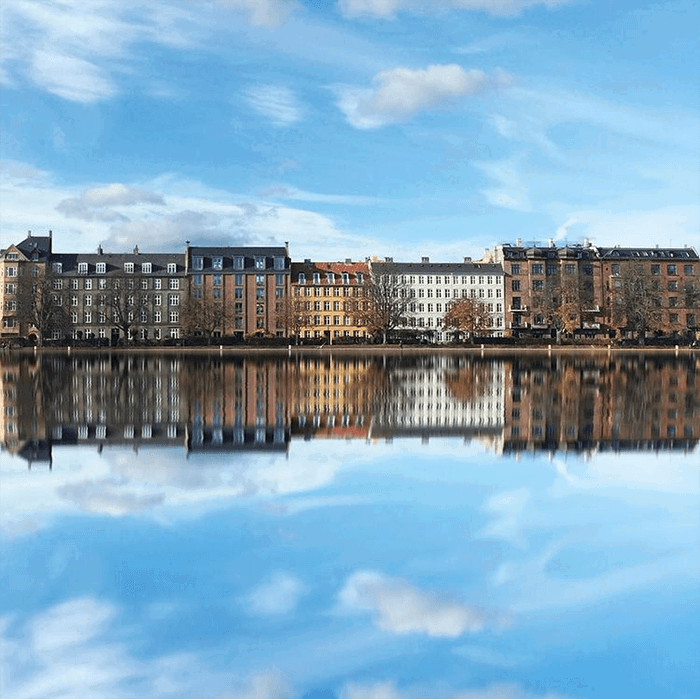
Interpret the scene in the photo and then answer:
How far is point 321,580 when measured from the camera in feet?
25.3

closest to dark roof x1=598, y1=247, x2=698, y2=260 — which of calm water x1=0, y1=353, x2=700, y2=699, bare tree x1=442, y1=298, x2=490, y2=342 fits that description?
bare tree x1=442, y1=298, x2=490, y2=342

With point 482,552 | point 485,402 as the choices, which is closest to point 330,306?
point 485,402

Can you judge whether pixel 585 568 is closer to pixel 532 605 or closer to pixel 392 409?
pixel 532 605

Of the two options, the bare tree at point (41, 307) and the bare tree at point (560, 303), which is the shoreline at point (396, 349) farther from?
the bare tree at point (560, 303)

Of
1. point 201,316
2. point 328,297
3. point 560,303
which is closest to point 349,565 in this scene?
point 201,316

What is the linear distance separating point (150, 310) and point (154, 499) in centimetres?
10076

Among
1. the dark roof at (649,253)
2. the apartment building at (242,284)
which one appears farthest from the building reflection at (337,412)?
the dark roof at (649,253)

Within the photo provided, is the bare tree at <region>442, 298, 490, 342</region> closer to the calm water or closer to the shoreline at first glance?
the shoreline

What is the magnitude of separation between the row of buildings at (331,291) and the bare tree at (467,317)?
122 centimetres

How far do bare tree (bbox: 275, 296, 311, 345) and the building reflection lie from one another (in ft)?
221

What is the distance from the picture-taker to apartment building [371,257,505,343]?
11394 cm

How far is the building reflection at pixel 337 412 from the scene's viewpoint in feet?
52.7

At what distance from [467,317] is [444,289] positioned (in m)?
14.3

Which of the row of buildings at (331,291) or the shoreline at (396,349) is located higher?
the row of buildings at (331,291)
